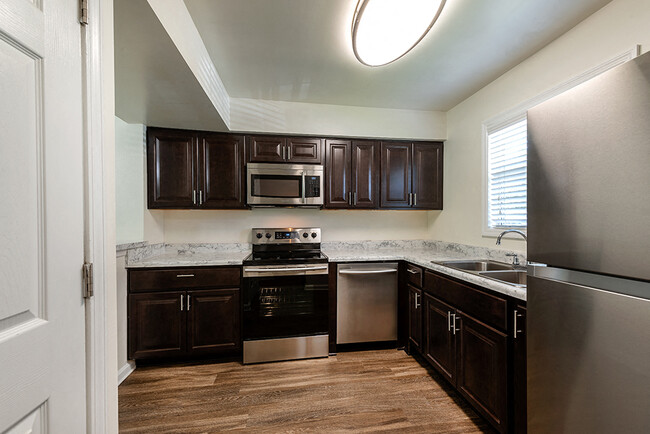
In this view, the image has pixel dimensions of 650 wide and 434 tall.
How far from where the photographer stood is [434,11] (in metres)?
1.23

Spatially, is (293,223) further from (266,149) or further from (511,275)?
(511,275)

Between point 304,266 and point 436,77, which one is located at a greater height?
point 436,77

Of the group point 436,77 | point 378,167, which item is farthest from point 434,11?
point 378,167

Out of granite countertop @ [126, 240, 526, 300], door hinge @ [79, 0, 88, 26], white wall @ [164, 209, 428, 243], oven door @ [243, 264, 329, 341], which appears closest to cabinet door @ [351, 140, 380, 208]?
white wall @ [164, 209, 428, 243]

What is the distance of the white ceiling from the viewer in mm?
1473

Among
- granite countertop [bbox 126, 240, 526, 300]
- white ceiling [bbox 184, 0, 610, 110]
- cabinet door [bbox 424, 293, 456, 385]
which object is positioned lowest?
cabinet door [bbox 424, 293, 456, 385]

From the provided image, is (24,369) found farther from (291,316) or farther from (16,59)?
(291,316)

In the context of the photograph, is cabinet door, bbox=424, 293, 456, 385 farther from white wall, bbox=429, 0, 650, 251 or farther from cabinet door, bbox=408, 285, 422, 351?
white wall, bbox=429, 0, 650, 251

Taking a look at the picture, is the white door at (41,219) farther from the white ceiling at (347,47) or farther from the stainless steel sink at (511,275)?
the stainless steel sink at (511,275)

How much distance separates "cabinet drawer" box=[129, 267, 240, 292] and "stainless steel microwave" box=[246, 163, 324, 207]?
751 mm

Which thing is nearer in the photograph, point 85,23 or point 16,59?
point 16,59

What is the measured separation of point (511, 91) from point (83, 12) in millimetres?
2597

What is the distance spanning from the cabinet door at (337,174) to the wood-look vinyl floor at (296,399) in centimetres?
155

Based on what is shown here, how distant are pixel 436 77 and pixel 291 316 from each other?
245 centimetres
